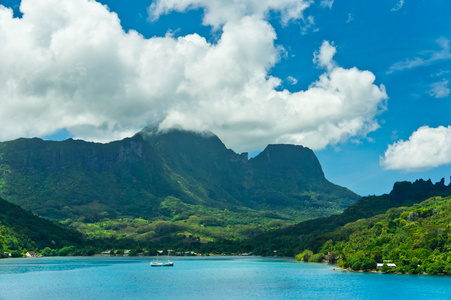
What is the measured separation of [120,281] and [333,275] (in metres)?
76.6

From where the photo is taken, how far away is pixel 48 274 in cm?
17775

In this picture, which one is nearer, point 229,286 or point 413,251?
point 229,286

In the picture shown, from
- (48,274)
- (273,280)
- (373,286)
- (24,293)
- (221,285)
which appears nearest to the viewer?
(24,293)

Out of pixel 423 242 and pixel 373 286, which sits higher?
pixel 423 242

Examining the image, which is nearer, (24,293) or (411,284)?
(24,293)

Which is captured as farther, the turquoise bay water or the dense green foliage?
the dense green foliage

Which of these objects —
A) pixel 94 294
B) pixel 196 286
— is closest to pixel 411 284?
pixel 196 286

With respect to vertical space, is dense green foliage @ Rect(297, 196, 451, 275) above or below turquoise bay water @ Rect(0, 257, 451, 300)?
above

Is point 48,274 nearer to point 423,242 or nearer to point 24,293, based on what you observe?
point 24,293

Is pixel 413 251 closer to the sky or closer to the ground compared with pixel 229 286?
closer to the sky

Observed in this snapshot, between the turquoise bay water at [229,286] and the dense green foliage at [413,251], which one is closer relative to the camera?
the turquoise bay water at [229,286]

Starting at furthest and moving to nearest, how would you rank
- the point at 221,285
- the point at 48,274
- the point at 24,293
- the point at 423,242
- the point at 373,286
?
the point at 48,274, the point at 423,242, the point at 221,285, the point at 373,286, the point at 24,293

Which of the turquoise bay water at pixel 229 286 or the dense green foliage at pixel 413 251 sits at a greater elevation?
the dense green foliage at pixel 413 251

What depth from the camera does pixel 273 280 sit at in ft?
515
